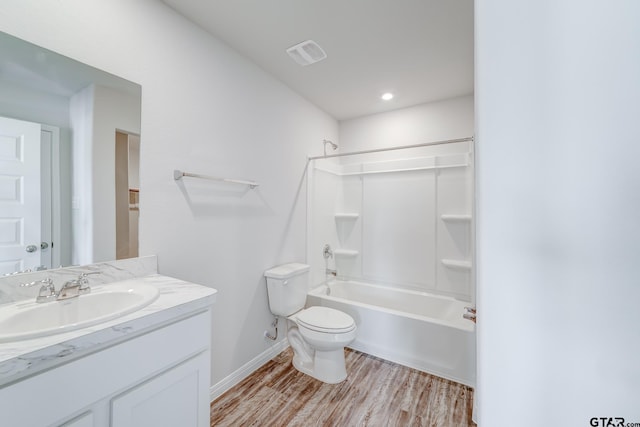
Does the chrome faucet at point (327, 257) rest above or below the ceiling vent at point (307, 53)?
below

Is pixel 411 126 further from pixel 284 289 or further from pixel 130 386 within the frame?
pixel 130 386

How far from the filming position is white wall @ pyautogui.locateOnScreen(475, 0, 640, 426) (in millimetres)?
348

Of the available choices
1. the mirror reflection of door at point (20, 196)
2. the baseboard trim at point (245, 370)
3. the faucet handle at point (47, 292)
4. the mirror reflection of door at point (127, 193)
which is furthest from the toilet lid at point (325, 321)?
the mirror reflection of door at point (20, 196)

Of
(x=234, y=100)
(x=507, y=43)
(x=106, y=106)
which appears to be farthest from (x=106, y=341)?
(x=234, y=100)

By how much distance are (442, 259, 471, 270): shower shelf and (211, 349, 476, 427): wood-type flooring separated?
102 cm

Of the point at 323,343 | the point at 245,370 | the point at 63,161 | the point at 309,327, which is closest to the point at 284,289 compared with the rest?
the point at 309,327

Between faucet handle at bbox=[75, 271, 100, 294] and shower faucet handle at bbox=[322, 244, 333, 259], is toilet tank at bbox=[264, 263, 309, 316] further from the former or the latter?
faucet handle at bbox=[75, 271, 100, 294]

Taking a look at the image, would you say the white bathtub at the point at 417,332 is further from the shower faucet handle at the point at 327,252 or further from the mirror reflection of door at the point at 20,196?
the mirror reflection of door at the point at 20,196

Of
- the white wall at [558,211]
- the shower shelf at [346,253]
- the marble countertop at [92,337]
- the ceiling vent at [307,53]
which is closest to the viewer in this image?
the white wall at [558,211]

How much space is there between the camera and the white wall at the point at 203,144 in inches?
47.7

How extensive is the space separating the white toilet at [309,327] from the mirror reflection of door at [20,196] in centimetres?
138

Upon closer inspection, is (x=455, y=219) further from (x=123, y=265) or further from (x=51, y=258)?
(x=51, y=258)

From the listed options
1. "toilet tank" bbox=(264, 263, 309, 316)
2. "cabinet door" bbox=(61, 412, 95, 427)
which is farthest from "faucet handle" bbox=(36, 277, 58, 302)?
"toilet tank" bbox=(264, 263, 309, 316)

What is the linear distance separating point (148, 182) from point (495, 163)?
1.58 m
